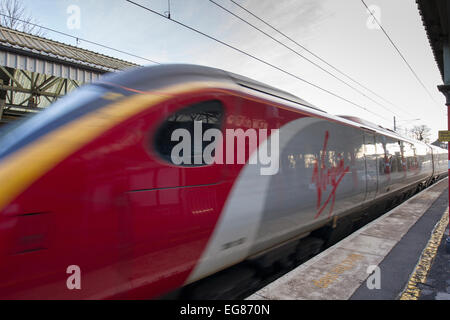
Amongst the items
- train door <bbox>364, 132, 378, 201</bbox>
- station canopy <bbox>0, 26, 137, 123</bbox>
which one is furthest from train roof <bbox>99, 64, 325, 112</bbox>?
station canopy <bbox>0, 26, 137, 123</bbox>

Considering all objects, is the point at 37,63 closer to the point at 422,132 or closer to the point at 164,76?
the point at 164,76

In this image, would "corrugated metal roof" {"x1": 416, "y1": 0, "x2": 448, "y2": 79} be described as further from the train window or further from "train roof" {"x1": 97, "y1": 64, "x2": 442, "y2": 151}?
the train window

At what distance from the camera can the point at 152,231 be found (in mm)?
2127

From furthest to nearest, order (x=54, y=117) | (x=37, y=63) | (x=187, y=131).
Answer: (x=37, y=63)
(x=187, y=131)
(x=54, y=117)

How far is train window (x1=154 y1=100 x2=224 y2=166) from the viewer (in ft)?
7.52

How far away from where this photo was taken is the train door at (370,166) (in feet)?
20.7

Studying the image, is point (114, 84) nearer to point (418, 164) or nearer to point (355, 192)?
point (355, 192)

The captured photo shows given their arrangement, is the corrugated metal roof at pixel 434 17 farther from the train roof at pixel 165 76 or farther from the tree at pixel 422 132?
the tree at pixel 422 132

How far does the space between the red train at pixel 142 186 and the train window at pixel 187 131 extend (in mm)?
11

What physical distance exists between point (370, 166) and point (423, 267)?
316cm

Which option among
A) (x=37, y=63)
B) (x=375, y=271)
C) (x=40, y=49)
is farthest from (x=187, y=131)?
(x=40, y=49)

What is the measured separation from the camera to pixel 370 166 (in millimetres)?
6480

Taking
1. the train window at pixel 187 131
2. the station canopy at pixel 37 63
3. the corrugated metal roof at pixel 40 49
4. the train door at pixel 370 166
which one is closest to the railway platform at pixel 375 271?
the train door at pixel 370 166

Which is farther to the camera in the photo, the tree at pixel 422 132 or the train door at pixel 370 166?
the tree at pixel 422 132
